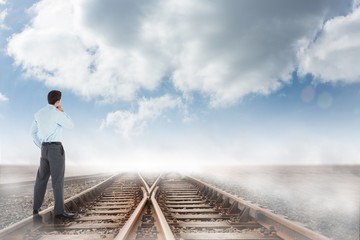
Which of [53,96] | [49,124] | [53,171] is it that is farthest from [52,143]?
[53,96]

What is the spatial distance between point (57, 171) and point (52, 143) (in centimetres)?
42

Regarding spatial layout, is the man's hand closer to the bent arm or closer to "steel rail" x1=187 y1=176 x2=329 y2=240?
the bent arm

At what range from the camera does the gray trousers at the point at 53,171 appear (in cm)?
491

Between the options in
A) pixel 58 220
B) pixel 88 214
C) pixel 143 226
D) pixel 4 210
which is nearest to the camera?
pixel 143 226

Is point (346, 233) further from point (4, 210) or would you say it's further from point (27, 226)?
point (4, 210)

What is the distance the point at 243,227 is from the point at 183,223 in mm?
883

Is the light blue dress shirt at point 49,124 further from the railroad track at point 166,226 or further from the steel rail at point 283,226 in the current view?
the steel rail at point 283,226

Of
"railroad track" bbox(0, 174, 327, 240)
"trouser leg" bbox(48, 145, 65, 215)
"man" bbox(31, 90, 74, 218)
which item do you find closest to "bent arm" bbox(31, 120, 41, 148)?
"man" bbox(31, 90, 74, 218)

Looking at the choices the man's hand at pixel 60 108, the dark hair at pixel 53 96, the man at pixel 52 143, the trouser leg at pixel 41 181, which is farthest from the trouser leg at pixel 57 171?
the dark hair at pixel 53 96

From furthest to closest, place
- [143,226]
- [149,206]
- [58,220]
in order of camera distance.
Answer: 1. [149,206]
2. [58,220]
3. [143,226]

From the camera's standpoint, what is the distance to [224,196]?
278 inches

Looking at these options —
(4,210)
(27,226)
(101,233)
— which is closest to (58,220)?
(27,226)

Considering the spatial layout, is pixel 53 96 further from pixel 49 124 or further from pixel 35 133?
pixel 35 133

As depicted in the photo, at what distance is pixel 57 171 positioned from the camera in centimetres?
494
